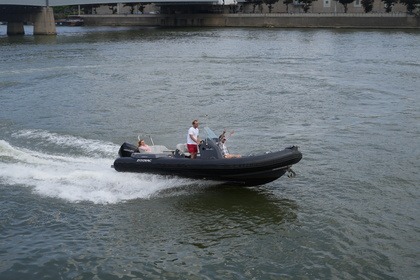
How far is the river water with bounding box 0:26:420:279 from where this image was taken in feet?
45.1

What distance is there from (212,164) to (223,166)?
333 mm

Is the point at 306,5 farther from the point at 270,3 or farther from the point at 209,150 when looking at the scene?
the point at 209,150

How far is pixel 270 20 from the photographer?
99312 millimetres

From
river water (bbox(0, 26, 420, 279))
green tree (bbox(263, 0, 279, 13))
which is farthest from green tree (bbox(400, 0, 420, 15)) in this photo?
river water (bbox(0, 26, 420, 279))

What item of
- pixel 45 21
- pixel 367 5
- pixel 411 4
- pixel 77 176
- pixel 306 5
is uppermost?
pixel 306 5

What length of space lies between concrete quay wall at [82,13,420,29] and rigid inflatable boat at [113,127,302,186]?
76.6 metres

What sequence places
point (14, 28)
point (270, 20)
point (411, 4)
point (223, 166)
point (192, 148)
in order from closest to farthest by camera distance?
point (223, 166) < point (192, 148) < point (411, 4) < point (14, 28) < point (270, 20)

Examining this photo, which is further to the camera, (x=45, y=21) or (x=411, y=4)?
(x=411, y=4)

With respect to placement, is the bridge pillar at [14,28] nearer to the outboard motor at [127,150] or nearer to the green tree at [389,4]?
the green tree at [389,4]

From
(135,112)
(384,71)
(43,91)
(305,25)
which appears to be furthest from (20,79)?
(305,25)

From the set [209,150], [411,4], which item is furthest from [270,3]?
[209,150]

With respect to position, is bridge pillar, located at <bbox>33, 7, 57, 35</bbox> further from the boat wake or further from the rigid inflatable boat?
the rigid inflatable boat

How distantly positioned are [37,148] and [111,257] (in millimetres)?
10243

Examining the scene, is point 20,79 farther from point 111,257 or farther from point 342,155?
point 111,257
